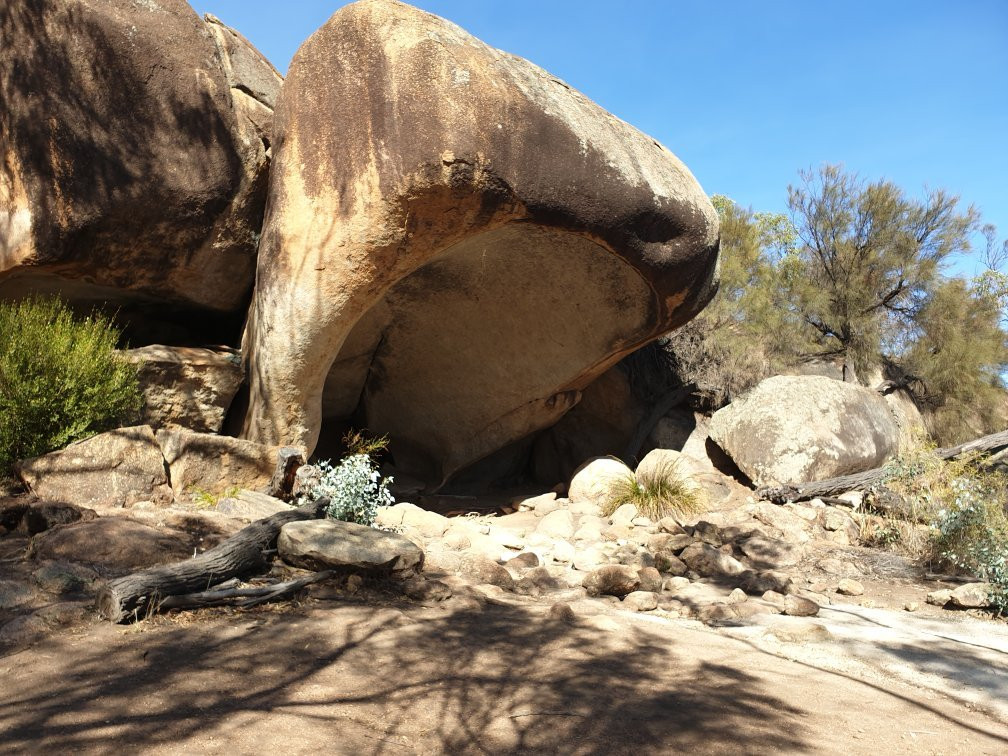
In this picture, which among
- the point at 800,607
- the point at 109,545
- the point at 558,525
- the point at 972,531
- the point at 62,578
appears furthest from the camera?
the point at 558,525

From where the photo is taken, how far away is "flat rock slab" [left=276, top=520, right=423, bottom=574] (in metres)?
4.88

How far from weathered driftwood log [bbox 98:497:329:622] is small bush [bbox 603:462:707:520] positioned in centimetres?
434

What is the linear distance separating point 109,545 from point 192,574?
71 cm

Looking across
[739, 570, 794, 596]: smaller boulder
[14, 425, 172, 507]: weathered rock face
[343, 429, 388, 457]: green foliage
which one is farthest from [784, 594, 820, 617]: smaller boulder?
[14, 425, 172, 507]: weathered rock face

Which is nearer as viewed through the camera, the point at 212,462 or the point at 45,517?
the point at 45,517

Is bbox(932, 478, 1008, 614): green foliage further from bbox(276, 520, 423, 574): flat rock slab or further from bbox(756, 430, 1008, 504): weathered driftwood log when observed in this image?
bbox(276, 520, 423, 574): flat rock slab

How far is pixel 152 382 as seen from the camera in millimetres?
7203

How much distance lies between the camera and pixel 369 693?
345cm

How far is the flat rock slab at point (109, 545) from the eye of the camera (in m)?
4.50

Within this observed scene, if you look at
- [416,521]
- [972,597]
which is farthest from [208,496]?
[972,597]

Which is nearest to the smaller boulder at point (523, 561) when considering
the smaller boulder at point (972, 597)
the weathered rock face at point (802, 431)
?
the smaller boulder at point (972, 597)

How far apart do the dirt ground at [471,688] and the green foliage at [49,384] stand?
269 cm

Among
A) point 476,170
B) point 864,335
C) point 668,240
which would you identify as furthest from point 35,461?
point 864,335

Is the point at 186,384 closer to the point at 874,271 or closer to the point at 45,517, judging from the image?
the point at 45,517
